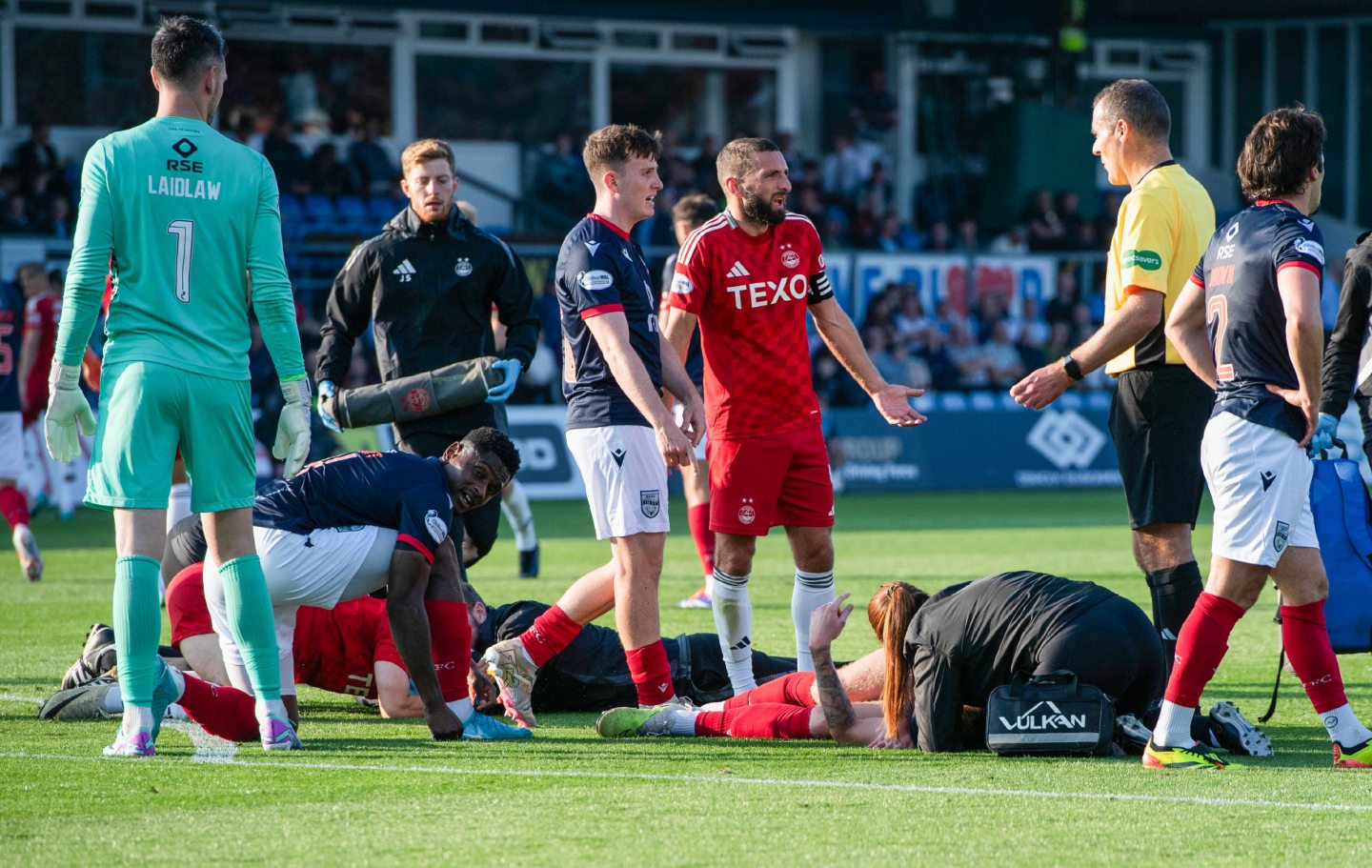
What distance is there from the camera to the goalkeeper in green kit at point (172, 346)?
18.0 ft

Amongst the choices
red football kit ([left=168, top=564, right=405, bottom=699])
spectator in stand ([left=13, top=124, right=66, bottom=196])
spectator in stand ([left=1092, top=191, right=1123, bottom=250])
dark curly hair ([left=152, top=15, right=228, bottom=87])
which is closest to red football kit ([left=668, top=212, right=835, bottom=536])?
red football kit ([left=168, top=564, right=405, bottom=699])

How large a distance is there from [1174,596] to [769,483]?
1.60 m

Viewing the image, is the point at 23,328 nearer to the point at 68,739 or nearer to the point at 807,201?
the point at 68,739

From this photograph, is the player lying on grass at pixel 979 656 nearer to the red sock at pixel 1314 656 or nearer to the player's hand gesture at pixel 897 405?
the red sock at pixel 1314 656

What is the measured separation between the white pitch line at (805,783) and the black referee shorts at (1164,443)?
65.0 inches

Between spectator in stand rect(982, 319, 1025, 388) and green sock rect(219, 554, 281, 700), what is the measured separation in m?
18.2

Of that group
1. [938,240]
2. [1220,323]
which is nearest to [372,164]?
[938,240]

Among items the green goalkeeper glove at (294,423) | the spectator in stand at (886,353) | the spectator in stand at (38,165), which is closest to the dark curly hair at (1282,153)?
the green goalkeeper glove at (294,423)

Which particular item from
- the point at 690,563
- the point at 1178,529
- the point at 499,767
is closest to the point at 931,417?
the point at 690,563

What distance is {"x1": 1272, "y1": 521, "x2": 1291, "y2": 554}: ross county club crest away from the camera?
530 centimetres

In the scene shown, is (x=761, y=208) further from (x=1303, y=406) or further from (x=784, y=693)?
(x=1303, y=406)

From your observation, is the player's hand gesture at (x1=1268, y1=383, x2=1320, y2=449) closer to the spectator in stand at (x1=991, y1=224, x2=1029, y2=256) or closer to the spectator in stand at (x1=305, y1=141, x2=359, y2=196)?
the spectator in stand at (x1=305, y1=141, x2=359, y2=196)

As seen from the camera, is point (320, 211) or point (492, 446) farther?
point (320, 211)

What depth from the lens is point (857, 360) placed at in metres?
6.96
